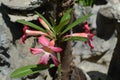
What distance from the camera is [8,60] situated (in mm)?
2141

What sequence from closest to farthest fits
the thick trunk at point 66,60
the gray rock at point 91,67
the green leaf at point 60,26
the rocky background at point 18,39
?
1. the green leaf at point 60,26
2. the thick trunk at point 66,60
3. the rocky background at point 18,39
4. the gray rock at point 91,67

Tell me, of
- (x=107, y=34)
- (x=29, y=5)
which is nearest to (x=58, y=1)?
(x=29, y=5)

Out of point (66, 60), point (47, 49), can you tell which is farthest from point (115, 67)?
point (47, 49)

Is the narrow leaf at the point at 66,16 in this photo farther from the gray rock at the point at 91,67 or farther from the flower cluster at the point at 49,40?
the gray rock at the point at 91,67

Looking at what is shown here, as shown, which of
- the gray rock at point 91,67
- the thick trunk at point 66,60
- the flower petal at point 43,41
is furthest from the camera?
the gray rock at point 91,67

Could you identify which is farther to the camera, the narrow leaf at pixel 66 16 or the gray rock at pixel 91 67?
the gray rock at pixel 91 67

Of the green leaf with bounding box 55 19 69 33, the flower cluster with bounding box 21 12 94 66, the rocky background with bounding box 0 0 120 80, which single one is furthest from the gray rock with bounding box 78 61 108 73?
the green leaf with bounding box 55 19 69 33

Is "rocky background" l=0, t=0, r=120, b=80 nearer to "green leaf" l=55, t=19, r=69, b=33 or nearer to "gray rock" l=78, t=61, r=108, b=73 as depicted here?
"gray rock" l=78, t=61, r=108, b=73

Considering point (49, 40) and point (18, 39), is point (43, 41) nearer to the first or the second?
point (49, 40)

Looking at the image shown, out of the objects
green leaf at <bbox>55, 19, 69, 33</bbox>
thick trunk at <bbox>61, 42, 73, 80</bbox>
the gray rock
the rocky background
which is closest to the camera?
green leaf at <bbox>55, 19, 69, 33</bbox>

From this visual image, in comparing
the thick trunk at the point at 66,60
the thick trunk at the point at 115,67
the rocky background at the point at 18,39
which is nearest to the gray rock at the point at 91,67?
the rocky background at the point at 18,39

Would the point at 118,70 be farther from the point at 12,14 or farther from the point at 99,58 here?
the point at 12,14

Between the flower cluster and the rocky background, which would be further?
the rocky background

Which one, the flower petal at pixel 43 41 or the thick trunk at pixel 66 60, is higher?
the flower petal at pixel 43 41
